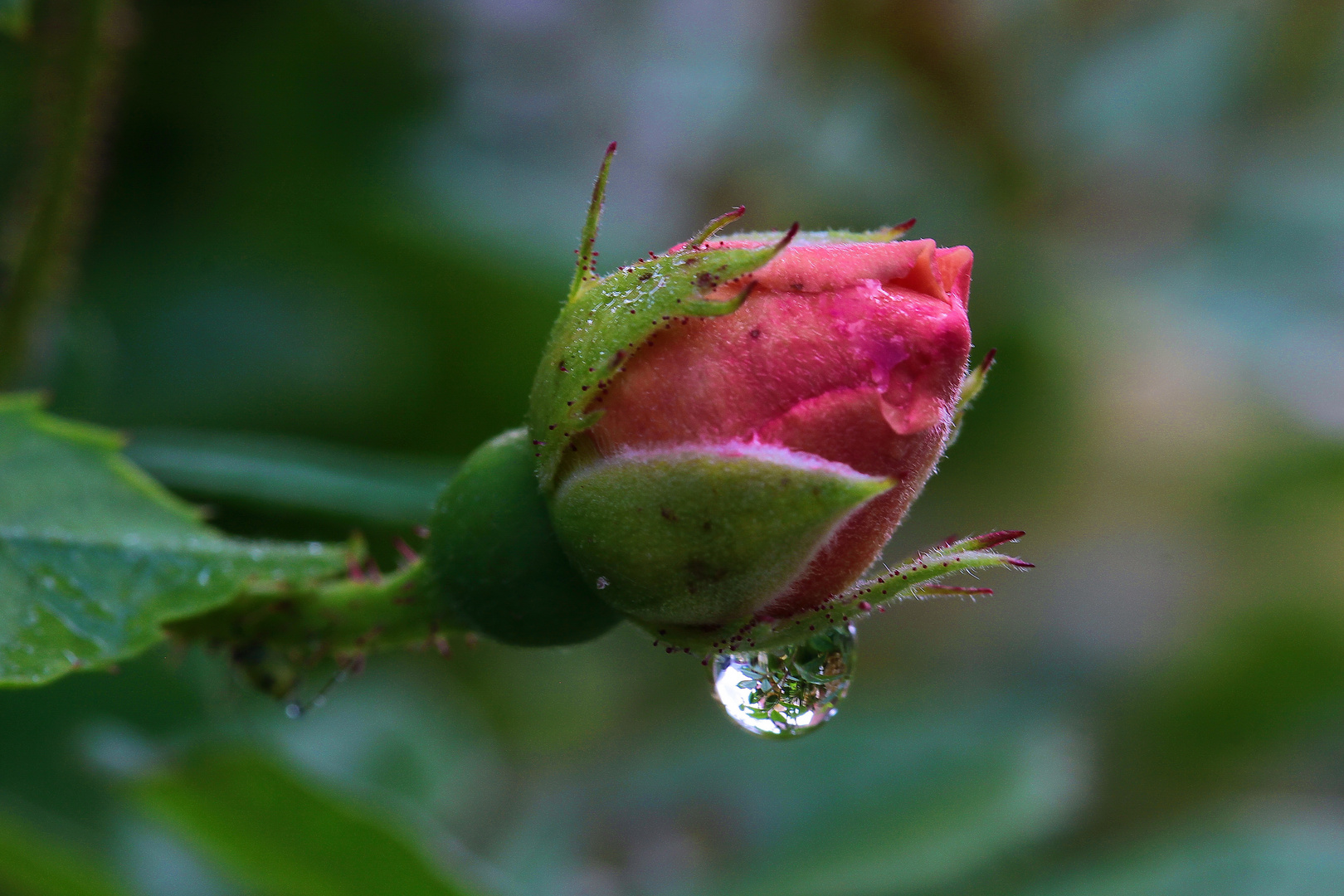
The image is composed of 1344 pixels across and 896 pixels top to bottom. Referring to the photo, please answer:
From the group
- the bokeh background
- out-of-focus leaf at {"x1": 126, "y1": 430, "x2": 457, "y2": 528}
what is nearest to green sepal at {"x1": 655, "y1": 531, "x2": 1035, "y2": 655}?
out-of-focus leaf at {"x1": 126, "y1": 430, "x2": 457, "y2": 528}

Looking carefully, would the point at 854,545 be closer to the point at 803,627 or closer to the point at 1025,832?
the point at 803,627

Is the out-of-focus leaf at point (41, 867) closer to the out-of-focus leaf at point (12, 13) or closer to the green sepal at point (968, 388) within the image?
the out-of-focus leaf at point (12, 13)

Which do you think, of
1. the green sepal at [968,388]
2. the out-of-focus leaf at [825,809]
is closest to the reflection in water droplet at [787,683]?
the green sepal at [968,388]

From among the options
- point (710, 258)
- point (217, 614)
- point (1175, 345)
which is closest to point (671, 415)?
point (710, 258)

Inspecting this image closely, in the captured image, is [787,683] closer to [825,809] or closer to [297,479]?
[297,479]

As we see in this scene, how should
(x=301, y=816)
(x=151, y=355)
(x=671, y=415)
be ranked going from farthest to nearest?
(x=151, y=355) < (x=301, y=816) < (x=671, y=415)

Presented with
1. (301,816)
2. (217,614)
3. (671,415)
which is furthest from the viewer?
(301,816)
